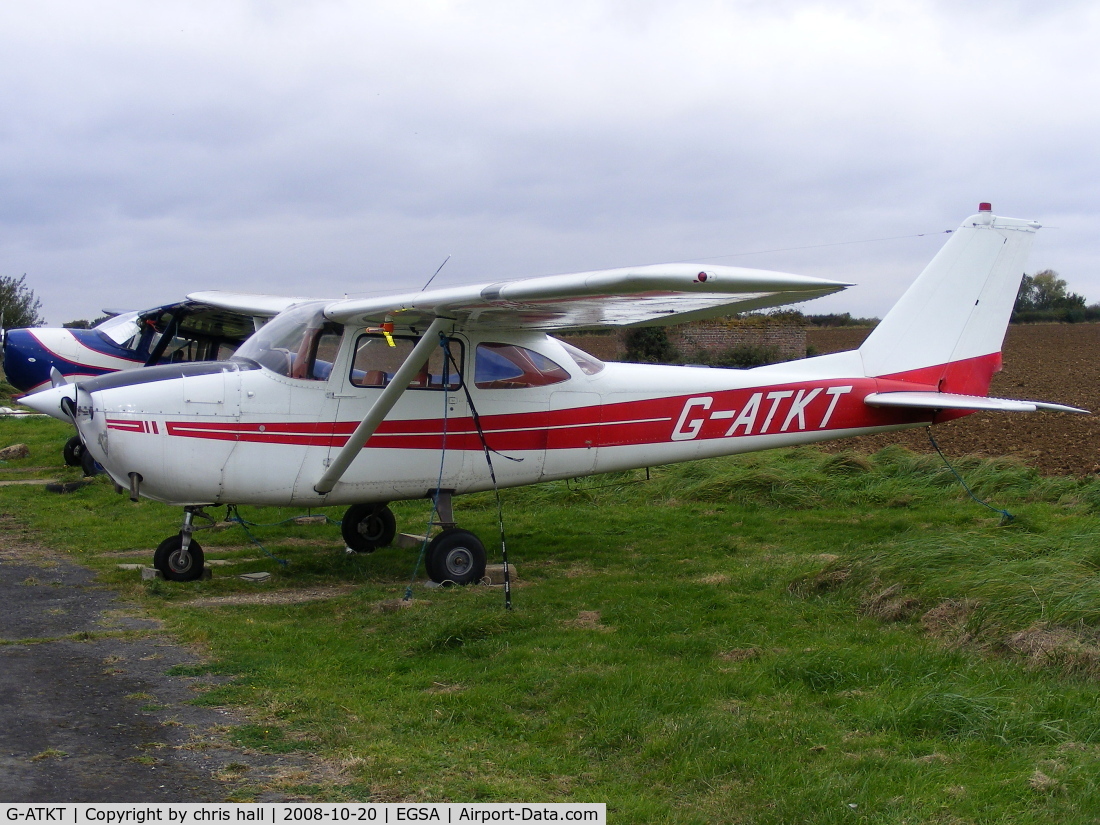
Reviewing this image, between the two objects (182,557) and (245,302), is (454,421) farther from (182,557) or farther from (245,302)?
(245,302)

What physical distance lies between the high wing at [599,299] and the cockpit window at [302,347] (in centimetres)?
21

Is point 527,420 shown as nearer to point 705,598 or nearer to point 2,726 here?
point 705,598

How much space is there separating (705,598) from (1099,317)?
60460 millimetres

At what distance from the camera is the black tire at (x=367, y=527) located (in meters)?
9.94

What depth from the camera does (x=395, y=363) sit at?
8477mm

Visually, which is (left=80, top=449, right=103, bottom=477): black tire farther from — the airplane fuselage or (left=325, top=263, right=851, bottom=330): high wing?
(left=325, top=263, right=851, bottom=330): high wing

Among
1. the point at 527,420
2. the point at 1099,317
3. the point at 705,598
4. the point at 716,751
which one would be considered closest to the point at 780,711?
the point at 716,751

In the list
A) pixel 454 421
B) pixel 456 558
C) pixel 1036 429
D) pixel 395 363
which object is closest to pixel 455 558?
pixel 456 558

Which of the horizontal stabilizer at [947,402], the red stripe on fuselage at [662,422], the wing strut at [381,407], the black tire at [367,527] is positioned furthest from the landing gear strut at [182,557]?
the horizontal stabilizer at [947,402]

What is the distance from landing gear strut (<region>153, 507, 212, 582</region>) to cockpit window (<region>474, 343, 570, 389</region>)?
275cm

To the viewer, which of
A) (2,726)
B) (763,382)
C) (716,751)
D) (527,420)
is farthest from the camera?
(763,382)

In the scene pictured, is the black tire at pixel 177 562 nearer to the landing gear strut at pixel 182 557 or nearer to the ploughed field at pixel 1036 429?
the landing gear strut at pixel 182 557

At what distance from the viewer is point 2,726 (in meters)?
4.75

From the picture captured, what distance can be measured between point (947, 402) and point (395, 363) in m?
5.47
